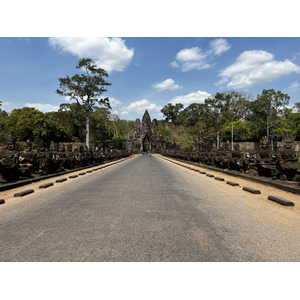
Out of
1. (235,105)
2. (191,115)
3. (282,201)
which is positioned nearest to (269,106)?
(235,105)

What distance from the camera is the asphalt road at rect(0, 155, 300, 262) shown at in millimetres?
2525

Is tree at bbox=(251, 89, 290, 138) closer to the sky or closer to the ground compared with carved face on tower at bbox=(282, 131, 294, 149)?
closer to the sky

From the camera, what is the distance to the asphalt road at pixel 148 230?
253 centimetres

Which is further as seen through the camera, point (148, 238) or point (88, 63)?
point (88, 63)

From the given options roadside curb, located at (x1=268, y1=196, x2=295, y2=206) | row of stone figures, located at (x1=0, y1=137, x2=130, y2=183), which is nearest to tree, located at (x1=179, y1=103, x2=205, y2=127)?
row of stone figures, located at (x1=0, y1=137, x2=130, y2=183)

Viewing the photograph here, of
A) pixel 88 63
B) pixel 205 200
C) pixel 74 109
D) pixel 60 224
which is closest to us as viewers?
pixel 60 224

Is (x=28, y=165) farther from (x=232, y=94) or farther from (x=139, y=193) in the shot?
(x=232, y=94)

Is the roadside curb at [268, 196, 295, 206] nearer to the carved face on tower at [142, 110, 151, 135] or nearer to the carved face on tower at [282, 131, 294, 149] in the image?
the carved face on tower at [282, 131, 294, 149]

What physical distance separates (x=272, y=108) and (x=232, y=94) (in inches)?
404

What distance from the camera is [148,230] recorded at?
329cm

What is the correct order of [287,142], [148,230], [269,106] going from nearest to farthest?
[148,230] → [287,142] → [269,106]

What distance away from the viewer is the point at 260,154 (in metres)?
9.18

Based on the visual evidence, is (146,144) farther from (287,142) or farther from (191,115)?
(287,142)

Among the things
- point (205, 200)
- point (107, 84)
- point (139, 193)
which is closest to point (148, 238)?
point (205, 200)
